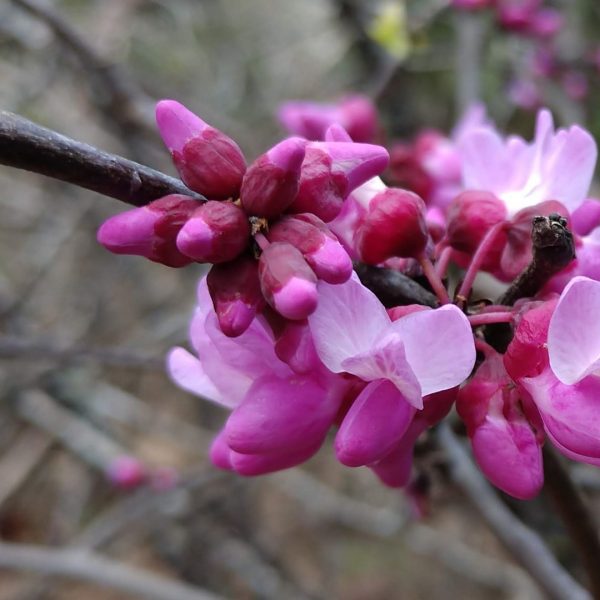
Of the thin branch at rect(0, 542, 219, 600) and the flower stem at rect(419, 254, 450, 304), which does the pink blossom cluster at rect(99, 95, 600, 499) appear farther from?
the thin branch at rect(0, 542, 219, 600)

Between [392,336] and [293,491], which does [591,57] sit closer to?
[293,491]

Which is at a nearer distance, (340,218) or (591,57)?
(340,218)

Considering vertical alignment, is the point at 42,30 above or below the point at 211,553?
above

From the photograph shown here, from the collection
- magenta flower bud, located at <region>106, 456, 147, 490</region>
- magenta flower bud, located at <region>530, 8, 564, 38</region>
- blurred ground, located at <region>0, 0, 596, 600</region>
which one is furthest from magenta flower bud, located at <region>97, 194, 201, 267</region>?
magenta flower bud, located at <region>530, 8, 564, 38</region>

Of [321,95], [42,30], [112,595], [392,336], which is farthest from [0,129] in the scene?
[321,95]

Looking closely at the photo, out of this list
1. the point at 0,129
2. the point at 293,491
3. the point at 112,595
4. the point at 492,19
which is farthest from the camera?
the point at 112,595

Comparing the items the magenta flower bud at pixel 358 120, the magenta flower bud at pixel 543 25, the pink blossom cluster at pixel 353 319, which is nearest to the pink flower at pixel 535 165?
the pink blossom cluster at pixel 353 319
